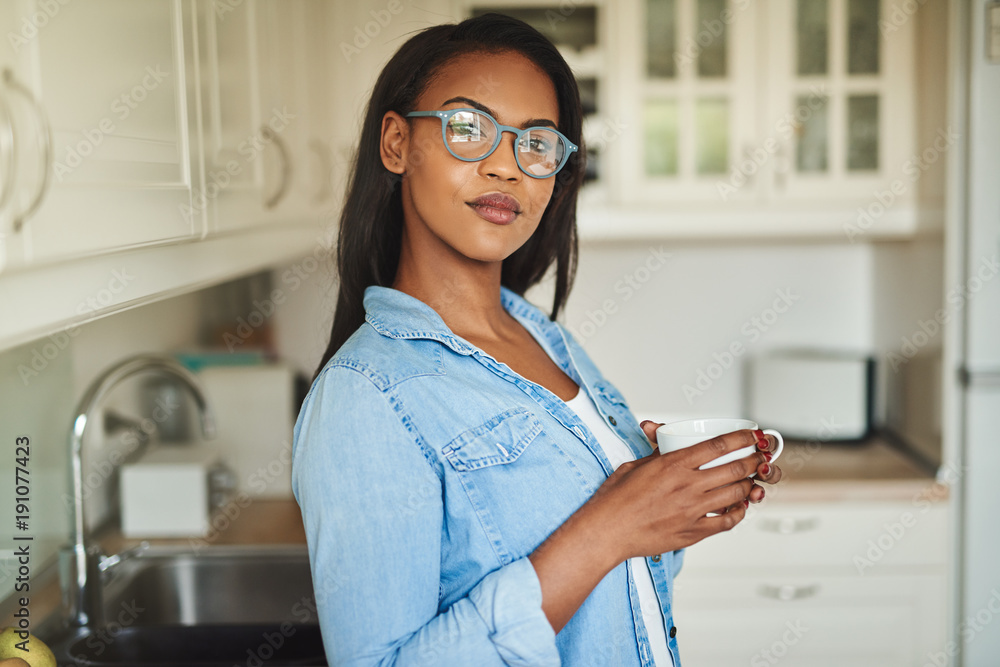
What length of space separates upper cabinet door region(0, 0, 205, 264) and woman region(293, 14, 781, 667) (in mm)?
231

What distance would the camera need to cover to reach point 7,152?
66 cm

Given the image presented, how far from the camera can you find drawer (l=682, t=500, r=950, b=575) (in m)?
2.10

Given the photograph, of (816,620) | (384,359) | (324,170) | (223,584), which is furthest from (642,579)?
(324,170)

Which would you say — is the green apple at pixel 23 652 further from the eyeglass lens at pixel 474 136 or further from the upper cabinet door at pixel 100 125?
the eyeglass lens at pixel 474 136

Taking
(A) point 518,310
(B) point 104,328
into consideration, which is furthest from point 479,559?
(B) point 104,328

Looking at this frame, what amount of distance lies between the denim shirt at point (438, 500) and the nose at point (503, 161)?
17 centimetres

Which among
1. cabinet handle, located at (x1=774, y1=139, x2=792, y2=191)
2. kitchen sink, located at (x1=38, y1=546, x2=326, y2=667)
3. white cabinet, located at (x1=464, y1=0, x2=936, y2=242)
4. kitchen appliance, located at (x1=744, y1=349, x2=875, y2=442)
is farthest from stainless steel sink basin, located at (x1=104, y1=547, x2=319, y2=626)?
cabinet handle, located at (x1=774, y1=139, x2=792, y2=191)

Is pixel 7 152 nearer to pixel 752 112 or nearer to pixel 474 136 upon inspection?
pixel 474 136

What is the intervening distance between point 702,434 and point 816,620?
142 centimetres

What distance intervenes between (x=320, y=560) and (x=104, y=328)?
1.20 metres

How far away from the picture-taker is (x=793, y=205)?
230cm

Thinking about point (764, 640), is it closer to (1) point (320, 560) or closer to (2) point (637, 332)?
(2) point (637, 332)

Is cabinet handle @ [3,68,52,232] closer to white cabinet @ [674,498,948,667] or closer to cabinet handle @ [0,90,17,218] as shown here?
cabinet handle @ [0,90,17,218]

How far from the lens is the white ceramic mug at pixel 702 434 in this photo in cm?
88
